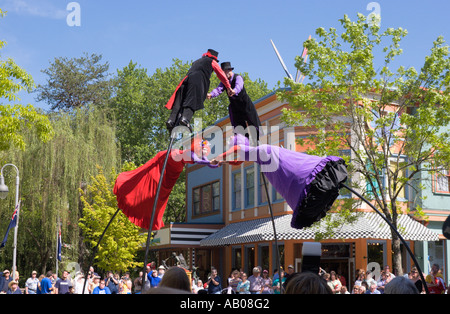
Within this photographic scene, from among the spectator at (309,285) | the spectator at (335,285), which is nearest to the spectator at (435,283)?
the spectator at (335,285)

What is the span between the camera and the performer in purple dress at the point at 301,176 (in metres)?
8.55

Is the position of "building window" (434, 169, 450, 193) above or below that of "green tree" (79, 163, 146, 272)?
A: above

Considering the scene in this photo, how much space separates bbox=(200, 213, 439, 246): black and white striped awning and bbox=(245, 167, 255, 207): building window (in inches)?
52.0

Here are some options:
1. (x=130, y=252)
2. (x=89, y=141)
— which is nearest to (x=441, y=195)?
(x=130, y=252)

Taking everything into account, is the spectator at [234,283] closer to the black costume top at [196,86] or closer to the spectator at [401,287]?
the black costume top at [196,86]

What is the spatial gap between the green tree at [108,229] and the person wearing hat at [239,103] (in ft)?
58.6

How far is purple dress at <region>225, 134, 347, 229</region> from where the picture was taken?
28.1ft

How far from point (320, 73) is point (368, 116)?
211cm

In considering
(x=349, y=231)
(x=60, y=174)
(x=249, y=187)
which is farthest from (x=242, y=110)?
(x=60, y=174)

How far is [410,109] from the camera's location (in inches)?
934

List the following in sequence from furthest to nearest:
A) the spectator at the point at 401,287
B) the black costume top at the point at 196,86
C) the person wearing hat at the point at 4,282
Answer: the person wearing hat at the point at 4,282 < the black costume top at the point at 196,86 < the spectator at the point at 401,287

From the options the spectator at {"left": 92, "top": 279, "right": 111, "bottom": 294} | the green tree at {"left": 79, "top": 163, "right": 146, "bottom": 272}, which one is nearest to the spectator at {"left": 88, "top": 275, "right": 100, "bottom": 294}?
the spectator at {"left": 92, "top": 279, "right": 111, "bottom": 294}

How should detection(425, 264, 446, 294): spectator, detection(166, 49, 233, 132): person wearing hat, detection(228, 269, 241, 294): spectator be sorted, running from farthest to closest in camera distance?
detection(228, 269, 241, 294): spectator, detection(425, 264, 446, 294): spectator, detection(166, 49, 233, 132): person wearing hat

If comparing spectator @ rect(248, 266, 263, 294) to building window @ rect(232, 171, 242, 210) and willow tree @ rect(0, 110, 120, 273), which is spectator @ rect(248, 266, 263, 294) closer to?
building window @ rect(232, 171, 242, 210)
